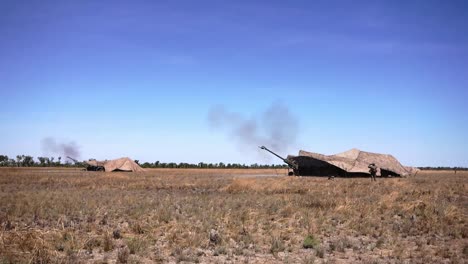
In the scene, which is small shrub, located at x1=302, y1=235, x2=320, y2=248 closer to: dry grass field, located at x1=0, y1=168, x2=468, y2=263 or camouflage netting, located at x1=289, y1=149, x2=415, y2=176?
dry grass field, located at x1=0, y1=168, x2=468, y2=263

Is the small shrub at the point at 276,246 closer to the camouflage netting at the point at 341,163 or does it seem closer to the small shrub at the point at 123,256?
the small shrub at the point at 123,256

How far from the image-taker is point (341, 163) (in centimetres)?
4547

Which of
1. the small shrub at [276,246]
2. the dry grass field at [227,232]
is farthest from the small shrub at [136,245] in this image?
the small shrub at [276,246]

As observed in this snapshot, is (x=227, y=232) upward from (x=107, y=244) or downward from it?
upward

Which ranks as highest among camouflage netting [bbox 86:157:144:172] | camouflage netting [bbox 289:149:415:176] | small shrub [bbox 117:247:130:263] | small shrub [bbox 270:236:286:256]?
camouflage netting [bbox 289:149:415:176]

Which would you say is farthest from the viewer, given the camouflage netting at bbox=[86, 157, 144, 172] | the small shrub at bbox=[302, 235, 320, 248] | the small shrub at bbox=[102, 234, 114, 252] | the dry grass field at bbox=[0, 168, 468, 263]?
the camouflage netting at bbox=[86, 157, 144, 172]

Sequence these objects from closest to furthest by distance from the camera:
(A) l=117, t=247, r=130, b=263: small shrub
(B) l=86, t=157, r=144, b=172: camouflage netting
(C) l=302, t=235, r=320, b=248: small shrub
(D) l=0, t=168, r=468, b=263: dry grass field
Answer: (A) l=117, t=247, r=130, b=263: small shrub, (D) l=0, t=168, r=468, b=263: dry grass field, (C) l=302, t=235, r=320, b=248: small shrub, (B) l=86, t=157, r=144, b=172: camouflage netting

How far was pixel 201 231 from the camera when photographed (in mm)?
12336

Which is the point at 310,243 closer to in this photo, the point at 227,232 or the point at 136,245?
the point at 227,232

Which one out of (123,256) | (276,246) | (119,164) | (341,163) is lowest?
(123,256)

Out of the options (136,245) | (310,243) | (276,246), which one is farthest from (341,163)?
(136,245)

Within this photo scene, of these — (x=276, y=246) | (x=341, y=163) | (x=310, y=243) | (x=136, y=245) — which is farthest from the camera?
(x=341, y=163)

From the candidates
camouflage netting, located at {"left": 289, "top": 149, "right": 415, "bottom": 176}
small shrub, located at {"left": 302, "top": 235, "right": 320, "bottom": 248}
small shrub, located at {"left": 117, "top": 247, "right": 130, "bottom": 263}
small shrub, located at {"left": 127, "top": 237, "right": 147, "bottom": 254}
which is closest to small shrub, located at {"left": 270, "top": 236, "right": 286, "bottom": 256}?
small shrub, located at {"left": 302, "top": 235, "right": 320, "bottom": 248}

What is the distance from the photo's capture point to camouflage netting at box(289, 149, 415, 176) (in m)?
45.3
